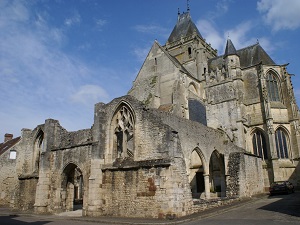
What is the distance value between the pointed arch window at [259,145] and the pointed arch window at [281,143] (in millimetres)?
1051

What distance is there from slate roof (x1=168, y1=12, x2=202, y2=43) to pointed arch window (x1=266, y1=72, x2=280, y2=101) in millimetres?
14048

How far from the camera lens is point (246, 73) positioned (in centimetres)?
2806

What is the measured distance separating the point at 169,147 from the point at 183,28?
32408mm

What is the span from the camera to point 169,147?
10.5 m

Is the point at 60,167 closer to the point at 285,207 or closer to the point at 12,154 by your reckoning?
the point at 285,207

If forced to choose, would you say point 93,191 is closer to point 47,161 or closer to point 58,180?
point 58,180

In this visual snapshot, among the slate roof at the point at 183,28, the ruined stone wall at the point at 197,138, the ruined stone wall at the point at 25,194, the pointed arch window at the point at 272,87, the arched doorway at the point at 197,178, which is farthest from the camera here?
the slate roof at the point at 183,28

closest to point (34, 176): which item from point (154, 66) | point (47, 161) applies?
point (47, 161)

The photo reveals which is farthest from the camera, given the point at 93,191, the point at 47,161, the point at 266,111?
the point at 266,111

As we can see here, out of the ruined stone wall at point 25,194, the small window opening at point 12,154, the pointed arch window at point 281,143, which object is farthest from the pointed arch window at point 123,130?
the pointed arch window at point 281,143

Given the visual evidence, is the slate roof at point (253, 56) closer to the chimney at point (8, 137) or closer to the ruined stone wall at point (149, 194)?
the ruined stone wall at point (149, 194)

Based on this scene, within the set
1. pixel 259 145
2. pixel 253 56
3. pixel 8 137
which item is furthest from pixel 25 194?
pixel 253 56

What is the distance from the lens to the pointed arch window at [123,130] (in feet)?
40.4

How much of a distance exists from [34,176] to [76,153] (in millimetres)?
3963
